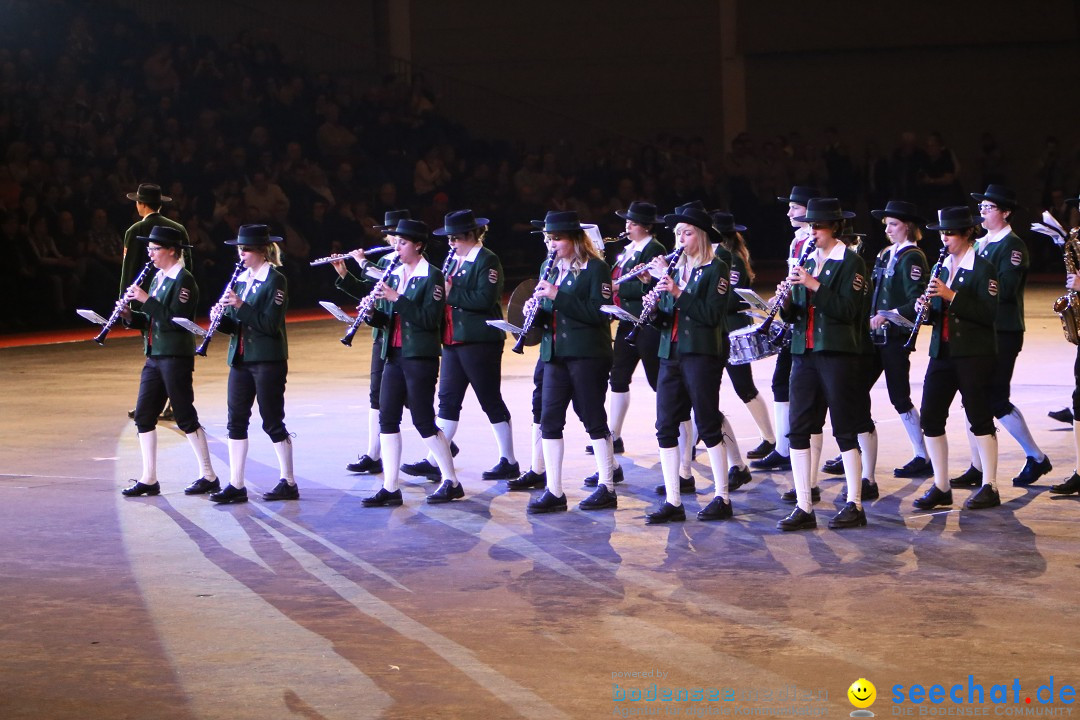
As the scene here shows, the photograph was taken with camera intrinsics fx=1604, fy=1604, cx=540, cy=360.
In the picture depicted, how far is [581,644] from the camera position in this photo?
22.1ft

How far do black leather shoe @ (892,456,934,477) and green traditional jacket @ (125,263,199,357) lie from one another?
15.6 ft

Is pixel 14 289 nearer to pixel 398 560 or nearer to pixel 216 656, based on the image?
pixel 398 560

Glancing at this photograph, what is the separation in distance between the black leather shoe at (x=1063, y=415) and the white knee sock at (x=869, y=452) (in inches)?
117

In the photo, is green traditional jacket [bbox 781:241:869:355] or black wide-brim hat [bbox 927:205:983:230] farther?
black wide-brim hat [bbox 927:205:983:230]

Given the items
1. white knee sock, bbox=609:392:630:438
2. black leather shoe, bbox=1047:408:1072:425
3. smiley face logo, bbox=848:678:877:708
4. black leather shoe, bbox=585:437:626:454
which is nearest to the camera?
smiley face logo, bbox=848:678:877:708

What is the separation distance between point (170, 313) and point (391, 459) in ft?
5.92

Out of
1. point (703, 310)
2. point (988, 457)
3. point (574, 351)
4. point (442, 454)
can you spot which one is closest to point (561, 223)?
point (574, 351)

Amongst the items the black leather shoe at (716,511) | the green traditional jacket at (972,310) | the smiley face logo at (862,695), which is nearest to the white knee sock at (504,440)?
the black leather shoe at (716,511)

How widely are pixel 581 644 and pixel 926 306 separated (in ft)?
12.0

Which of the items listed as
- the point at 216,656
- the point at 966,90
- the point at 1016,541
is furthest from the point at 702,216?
the point at 966,90

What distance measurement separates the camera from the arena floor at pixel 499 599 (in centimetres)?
614

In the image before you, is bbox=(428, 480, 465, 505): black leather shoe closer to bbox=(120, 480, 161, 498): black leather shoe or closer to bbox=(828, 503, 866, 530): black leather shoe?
bbox=(120, 480, 161, 498): black leather shoe

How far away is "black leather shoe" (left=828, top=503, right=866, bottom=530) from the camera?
900 cm

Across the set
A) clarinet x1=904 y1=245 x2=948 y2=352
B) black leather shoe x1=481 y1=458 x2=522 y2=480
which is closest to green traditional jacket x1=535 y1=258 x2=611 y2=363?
black leather shoe x1=481 y1=458 x2=522 y2=480
